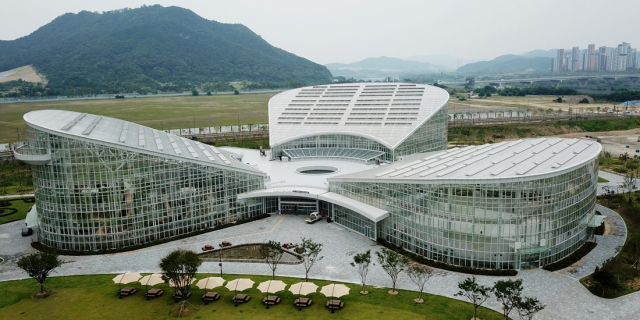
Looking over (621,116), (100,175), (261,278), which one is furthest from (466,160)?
(621,116)

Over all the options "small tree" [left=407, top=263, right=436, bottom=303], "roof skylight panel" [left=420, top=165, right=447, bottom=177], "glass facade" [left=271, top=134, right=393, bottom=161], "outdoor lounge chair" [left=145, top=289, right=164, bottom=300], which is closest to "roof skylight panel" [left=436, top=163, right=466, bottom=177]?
"roof skylight panel" [left=420, top=165, right=447, bottom=177]

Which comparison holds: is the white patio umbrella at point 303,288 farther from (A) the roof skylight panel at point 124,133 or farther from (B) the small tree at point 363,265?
(A) the roof skylight panel at point 124,133

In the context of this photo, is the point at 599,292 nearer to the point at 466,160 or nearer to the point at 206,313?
the point at 466,160

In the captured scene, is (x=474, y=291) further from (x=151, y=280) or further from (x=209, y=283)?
(x=151, y=280)

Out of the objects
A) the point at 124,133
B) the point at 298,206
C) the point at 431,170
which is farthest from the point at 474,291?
the point at 124,133

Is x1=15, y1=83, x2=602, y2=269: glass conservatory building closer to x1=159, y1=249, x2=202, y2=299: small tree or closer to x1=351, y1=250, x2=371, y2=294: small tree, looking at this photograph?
x1=351, y1=250, x2=371, y2=294: small tree
